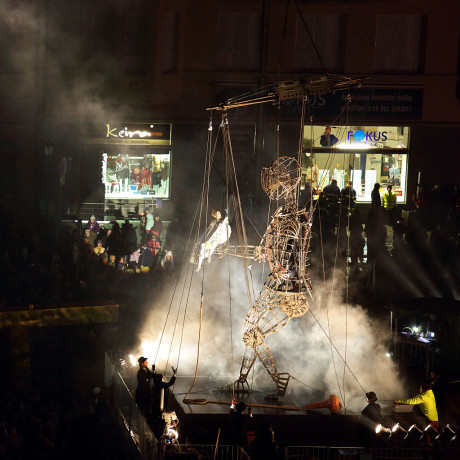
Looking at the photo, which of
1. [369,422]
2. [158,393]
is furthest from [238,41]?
[369,422]

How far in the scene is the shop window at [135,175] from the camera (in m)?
23.9

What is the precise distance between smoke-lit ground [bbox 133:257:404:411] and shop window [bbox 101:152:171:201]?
7793 millimetres

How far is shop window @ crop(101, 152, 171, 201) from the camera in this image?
2388cm

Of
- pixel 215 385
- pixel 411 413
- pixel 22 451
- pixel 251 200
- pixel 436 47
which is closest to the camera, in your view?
pixel 22 451

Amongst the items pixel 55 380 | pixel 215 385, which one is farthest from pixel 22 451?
pixel 215 385

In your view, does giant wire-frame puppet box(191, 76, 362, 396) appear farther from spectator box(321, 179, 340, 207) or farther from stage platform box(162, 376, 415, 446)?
spectator box(321, 179, 340, 207)

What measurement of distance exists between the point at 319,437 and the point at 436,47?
1497 centimetres

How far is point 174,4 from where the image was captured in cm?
2319

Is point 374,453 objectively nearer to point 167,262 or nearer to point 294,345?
point 294,345

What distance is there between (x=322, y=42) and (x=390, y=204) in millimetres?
6491

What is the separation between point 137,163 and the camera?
23953 mm

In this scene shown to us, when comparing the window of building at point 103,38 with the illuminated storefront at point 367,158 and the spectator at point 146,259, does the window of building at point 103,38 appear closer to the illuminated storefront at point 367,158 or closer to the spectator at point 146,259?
the illuminated storefront at point 367,158

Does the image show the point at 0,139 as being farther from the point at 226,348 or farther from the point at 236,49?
the point at 226,348

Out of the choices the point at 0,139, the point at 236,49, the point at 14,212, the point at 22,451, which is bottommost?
the point at 22,451
